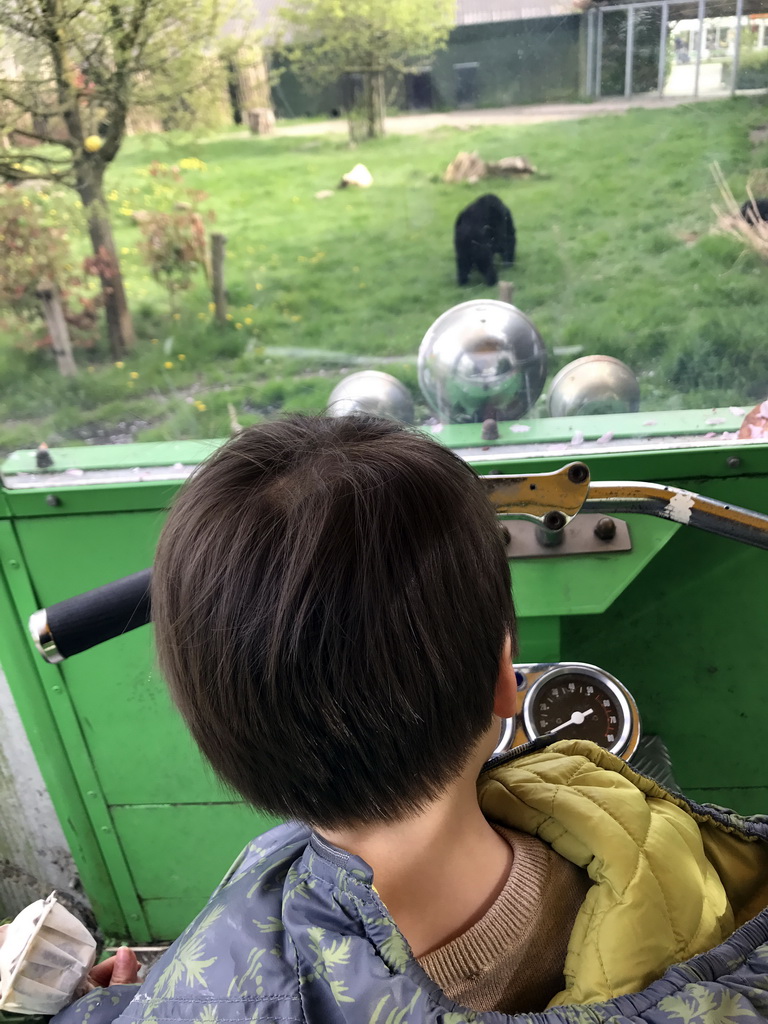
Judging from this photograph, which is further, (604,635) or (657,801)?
(604,635)

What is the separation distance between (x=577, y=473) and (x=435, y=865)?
1.41 ft

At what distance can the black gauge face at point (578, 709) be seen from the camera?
38.6 inches

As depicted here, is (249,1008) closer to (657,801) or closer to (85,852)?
(657,801)

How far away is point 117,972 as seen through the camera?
979 millimetres

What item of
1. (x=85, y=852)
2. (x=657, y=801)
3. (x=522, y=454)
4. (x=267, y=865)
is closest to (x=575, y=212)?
(x=522, y=454)

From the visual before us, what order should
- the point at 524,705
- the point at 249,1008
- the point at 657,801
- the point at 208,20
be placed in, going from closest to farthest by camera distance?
the point at 249,1008
the point at 657,801
the point at 524,705
the point at 208,20

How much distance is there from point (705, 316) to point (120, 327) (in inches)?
43.4

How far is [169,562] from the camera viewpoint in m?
0.56

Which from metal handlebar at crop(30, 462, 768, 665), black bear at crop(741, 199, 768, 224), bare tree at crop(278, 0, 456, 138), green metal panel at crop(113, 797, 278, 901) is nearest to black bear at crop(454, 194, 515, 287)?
bare tree at crop(278, 0, 456, 138)

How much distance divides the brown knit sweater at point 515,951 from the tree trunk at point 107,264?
48.5 inches

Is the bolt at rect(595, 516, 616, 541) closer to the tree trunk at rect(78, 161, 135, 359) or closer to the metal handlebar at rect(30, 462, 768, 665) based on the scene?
the metal handlebar at rect(30, 462, 768, 665)

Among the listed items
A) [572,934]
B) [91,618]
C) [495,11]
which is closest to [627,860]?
[572,934]

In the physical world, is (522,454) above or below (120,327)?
below

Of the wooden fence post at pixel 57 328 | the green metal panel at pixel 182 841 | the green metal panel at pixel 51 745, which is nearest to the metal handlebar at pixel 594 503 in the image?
the green metal panel at pixel 51 745
